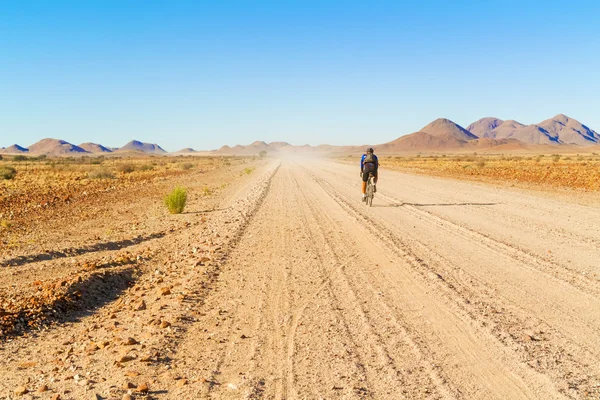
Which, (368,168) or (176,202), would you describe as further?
(176,202)

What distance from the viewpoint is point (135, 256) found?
36.7 feet

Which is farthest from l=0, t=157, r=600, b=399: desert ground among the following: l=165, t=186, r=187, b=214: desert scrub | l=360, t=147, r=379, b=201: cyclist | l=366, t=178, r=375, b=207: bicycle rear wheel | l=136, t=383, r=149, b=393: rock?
l=165, t=186, r=187, b=214: desert scrub

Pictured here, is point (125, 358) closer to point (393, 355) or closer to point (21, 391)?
point (21, 391)

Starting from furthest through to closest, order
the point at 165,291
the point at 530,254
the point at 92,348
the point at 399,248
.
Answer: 1. the point at 399,248
2. the point at 530,254
3. the point at 165,291
4. the point at 92,348

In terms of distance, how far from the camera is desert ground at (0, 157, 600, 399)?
4844 millimetres

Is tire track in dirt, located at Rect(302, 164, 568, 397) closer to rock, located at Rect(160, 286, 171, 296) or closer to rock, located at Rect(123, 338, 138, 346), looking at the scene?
rock, located at Rect(123, 338, 138, 346)

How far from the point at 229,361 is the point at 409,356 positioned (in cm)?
187

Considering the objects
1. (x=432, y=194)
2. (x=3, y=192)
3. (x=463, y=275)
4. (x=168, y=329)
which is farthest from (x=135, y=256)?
(x=3, y=192)

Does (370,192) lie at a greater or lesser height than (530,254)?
greater

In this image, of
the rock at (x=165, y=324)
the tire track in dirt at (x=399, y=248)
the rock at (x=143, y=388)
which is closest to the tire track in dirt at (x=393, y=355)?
the tire track in dirt at (x=399, y=248)

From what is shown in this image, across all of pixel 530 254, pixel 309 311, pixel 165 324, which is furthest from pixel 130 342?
pixel 530 254

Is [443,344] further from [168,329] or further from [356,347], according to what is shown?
[168,329]

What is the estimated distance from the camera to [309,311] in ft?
22.4

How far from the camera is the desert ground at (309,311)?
191 inches
